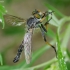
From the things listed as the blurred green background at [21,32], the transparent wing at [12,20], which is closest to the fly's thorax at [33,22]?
the transparent wing at [12,20]

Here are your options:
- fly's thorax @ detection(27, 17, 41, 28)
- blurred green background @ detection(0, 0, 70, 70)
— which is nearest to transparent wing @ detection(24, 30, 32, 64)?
fly's thorax @ detection(27, 17, 41, 28)

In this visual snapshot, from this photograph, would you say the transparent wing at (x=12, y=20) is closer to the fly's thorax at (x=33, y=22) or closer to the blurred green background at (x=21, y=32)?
the fly's thorax at (x=33, y=22)

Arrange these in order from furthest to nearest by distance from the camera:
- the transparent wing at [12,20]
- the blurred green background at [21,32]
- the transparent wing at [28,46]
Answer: the blurred green background at [21,32] < the transparent wing at [12,20] < the transparent wing at [28,46]

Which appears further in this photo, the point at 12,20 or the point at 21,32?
the point at 21,32

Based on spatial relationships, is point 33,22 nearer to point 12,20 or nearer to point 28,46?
point 12,20

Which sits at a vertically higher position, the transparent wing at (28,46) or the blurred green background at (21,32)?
the transparent wing at (28,46)

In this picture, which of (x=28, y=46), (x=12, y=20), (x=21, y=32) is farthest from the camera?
(x=21, y=32)

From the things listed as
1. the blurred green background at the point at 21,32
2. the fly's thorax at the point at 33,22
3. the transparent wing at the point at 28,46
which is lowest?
the blurred green background at the point at 21,32

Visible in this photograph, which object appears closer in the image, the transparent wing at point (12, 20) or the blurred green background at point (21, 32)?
the transparent wing at point (12, 20)

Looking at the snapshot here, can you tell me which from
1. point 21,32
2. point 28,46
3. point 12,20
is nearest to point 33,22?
point 12,20

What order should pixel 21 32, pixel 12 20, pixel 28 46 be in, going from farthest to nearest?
pixel 21 32, pixel 12 20, pixel 28 46

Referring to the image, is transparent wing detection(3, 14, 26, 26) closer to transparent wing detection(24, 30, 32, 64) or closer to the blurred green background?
transparent wing detection(24, 30, 32, 64)

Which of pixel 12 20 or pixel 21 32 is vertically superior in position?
pixel 12 20
